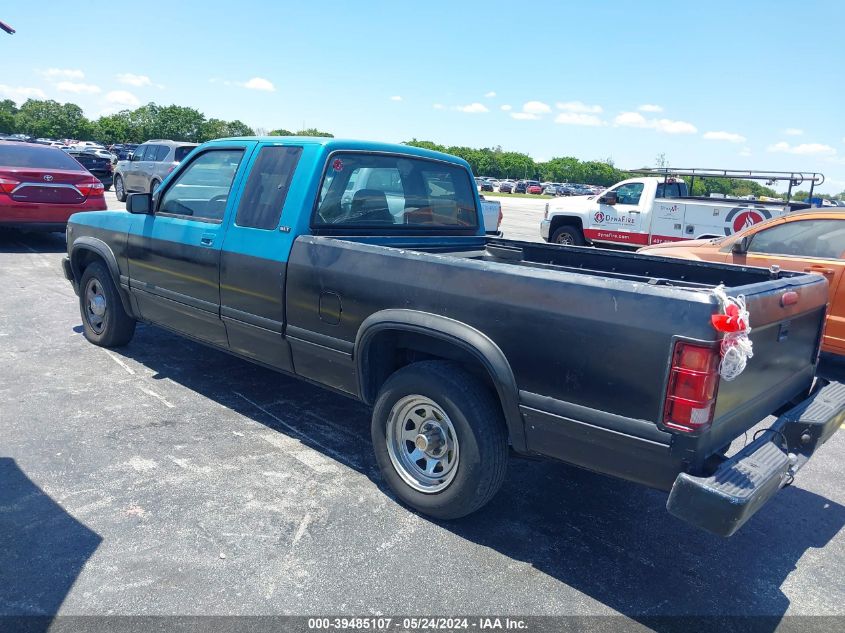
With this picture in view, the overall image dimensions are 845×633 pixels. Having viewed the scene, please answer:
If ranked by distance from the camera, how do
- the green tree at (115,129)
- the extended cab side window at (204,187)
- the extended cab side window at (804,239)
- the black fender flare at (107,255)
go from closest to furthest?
the extended cab side window at (204,187) < the black fender flare at (107,255) < the extended cab side window at (804,239) < the green tree at (115,129)

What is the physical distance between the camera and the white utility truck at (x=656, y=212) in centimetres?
1141

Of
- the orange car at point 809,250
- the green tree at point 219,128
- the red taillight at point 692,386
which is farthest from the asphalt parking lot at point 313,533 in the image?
the green tree at point 219,128

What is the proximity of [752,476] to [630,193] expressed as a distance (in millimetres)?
11861

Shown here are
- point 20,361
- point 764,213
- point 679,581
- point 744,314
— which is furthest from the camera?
point 764,213

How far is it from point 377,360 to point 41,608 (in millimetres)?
1884

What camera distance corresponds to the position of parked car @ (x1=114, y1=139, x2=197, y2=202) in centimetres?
1802

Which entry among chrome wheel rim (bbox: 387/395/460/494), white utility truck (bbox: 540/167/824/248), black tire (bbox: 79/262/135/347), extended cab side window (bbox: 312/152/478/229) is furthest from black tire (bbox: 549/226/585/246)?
chrome wheel rim (bbox: 387/395/460/494)

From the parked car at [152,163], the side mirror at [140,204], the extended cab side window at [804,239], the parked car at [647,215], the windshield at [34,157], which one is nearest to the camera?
the side mirror at [140,204]

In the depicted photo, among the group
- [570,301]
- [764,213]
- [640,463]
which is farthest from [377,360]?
[764,213]

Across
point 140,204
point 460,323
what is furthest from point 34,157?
point 460,323

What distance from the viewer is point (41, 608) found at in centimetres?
259

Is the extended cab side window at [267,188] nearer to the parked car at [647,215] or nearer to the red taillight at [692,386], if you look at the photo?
the red taillight at [692,386]

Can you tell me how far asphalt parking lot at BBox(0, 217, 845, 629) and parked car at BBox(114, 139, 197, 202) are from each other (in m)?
14.7

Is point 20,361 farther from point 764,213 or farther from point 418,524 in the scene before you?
point 764,213
